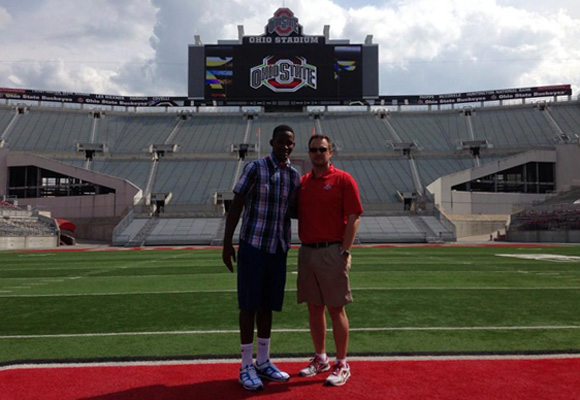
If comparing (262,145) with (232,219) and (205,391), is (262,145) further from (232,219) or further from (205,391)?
(205,391)

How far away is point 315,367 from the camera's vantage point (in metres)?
4.03

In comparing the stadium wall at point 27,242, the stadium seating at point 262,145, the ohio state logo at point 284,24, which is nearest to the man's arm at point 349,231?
the stadium seating at point 262,145

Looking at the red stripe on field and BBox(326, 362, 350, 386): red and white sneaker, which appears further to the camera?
BBox(326, 362, 350, 386): red and white sneaker

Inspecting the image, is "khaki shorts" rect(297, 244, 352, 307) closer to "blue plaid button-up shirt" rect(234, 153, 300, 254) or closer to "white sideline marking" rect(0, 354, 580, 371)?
"blue plaid button-up shirt" rect(234, 153, 300, 254)

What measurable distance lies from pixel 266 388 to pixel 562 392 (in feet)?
7.20

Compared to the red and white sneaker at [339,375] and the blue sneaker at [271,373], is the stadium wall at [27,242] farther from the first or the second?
the red and white sneaker at [339,375]

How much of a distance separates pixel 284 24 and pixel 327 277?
1864 inches

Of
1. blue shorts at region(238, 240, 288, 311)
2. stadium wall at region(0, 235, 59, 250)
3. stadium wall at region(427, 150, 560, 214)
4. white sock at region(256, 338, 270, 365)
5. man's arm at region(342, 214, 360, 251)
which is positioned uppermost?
stadium wall at region(427, 150, 560, 214)

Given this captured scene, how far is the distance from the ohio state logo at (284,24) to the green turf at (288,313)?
40.7 meters

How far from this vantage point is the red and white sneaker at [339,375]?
368 cm

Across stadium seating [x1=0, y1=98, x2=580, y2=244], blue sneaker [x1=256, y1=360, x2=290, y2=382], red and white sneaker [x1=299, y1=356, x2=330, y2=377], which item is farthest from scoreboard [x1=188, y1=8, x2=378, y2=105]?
blue sneaker [x1=256, y1=360, x2=290, y2=382]

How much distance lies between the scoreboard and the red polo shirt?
44045 mm

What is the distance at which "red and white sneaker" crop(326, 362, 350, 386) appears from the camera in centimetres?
368

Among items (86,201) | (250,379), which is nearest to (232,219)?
(250,379)
